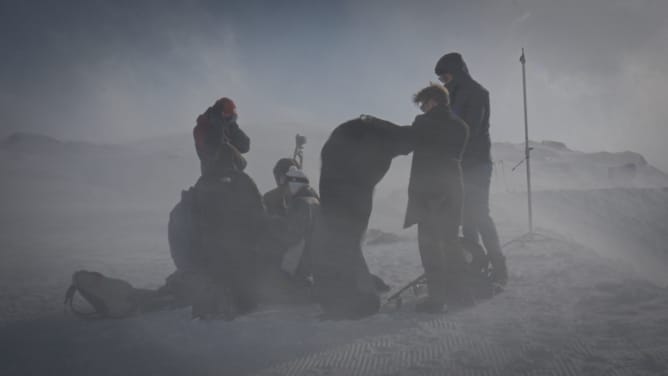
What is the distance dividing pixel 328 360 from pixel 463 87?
2858 millimetres

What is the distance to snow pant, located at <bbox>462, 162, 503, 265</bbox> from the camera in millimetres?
3600

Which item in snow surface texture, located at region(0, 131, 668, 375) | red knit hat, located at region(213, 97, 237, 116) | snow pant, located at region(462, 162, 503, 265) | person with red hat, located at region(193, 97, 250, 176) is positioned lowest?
snow surface texture, located at region(0, 131, 668, 375)

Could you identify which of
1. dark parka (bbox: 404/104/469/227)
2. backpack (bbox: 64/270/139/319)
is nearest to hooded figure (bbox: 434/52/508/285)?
dark parka (bbox: 404/104/469/227)

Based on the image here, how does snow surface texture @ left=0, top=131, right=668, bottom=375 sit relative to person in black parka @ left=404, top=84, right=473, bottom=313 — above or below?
→ below

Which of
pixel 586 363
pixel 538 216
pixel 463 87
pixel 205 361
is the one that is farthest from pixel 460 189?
pixel 538 216

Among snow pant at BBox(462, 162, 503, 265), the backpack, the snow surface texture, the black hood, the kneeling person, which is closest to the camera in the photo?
the snow surface texture

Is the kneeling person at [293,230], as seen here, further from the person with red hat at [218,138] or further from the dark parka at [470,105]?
the dark parka at [470,105]

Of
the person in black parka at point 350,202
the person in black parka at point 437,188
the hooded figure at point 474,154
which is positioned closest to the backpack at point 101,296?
the person in black parka at point 350,202

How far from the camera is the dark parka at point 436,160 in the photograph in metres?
2.98

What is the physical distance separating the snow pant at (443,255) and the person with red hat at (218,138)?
186 centimetres

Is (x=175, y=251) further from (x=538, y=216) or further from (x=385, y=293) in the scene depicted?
(x=538, y=216)

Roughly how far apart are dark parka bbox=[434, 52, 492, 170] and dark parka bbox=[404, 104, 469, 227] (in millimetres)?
623

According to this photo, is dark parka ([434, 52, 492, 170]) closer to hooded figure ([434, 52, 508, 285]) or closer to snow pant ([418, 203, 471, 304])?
hooded figure ([434, 52, 508, 285])

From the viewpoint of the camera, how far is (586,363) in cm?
182
